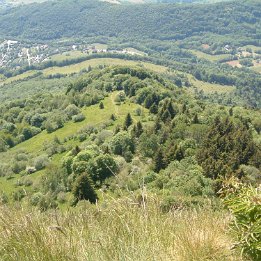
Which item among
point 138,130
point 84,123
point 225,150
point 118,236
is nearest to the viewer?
point 118,236

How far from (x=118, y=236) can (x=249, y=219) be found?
1713 millimetres

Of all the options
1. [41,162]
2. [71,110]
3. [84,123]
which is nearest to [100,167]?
[41,162]

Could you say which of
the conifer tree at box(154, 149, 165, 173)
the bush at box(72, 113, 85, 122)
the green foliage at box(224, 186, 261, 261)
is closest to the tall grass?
the green foliage at box(224, 186, 261, 261)

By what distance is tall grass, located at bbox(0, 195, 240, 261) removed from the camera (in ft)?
15.1

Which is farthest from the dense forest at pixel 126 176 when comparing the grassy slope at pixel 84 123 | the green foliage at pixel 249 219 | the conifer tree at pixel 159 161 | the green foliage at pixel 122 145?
the grassy slope at pixel 84 123

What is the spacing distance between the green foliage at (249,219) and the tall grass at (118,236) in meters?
0.47

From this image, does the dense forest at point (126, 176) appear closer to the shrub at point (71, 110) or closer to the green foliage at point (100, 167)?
the green foliage at point (100, 167)

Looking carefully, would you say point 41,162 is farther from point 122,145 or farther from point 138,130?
point 138,130

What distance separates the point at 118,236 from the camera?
4.96 meters

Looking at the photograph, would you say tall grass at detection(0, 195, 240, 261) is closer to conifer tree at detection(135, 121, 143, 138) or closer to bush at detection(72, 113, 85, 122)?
conifer tree at detection(135, 121, 143, 138)

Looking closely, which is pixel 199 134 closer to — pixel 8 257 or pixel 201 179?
pixel 201 179

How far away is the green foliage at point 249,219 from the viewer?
3.99 metres

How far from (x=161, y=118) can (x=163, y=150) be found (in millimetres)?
19077

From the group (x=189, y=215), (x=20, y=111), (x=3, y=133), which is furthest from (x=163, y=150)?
(x=20, y=111)
